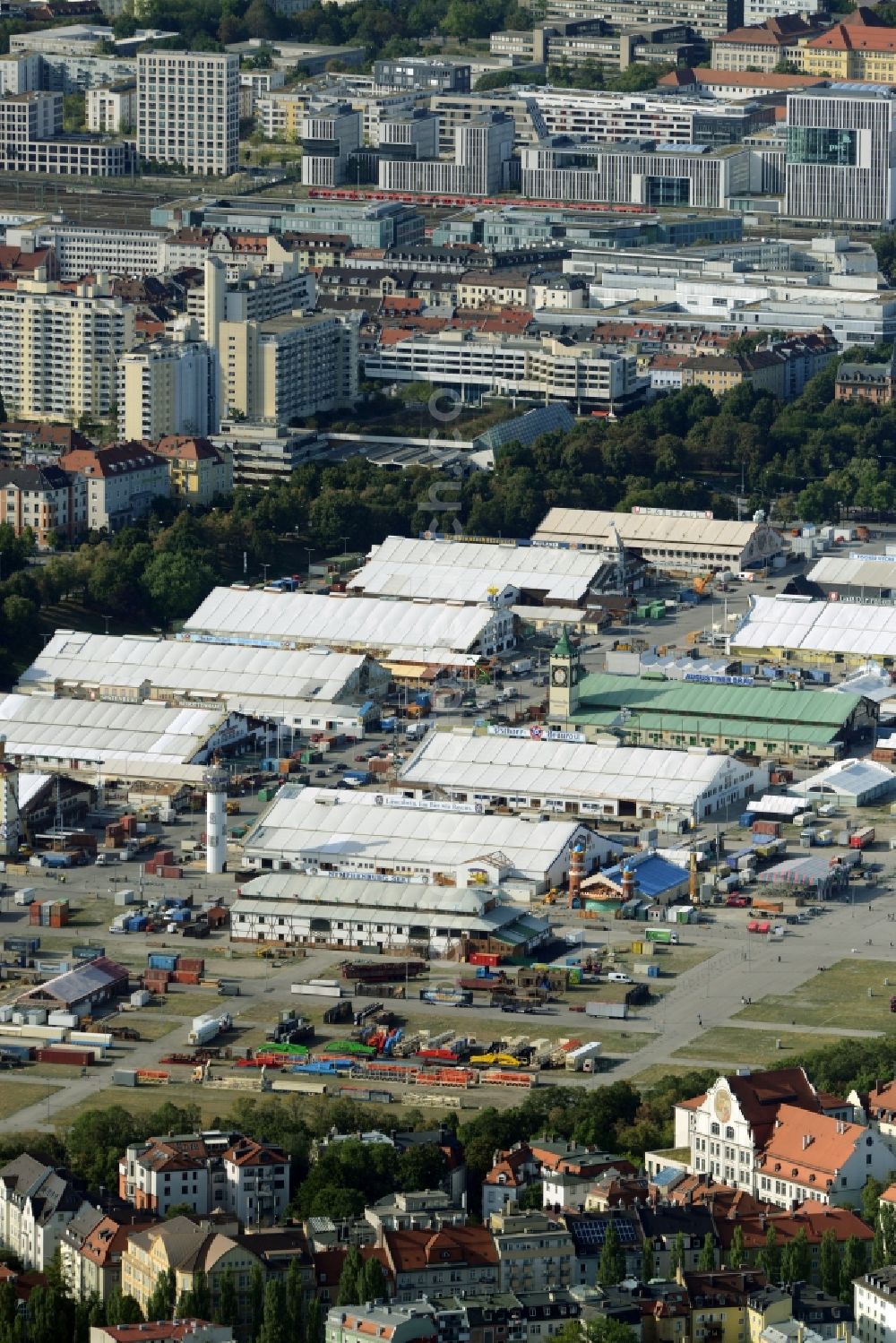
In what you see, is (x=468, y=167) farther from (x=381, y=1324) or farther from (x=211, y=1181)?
(x=381, y=1324)

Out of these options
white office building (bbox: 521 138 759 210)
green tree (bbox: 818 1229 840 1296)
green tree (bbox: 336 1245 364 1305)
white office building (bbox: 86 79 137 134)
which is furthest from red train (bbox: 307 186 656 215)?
green tree (bbox: 336 1245 364 1305)

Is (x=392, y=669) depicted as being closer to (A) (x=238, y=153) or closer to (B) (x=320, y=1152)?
(B) (x=320, y=1152)

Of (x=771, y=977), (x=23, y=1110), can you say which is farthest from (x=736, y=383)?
(x=23, y=1110)

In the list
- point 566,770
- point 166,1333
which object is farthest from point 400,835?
point 166,1333

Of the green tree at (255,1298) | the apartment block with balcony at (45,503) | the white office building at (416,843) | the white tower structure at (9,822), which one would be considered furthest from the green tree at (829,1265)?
the apartment block with balcony at (45,503)

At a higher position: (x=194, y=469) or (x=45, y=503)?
(x=194, y=469)

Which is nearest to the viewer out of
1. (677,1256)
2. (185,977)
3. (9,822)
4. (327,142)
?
(677,1256)

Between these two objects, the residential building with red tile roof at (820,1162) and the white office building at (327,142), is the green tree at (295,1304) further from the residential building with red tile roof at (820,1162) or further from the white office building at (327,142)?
the white office building at (327,142)

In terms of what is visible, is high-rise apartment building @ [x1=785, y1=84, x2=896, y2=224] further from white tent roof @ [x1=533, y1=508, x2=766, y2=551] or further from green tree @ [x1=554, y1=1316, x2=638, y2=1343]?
green tree @ [x1=554, y1=1316, x2=638, y2=1343]
